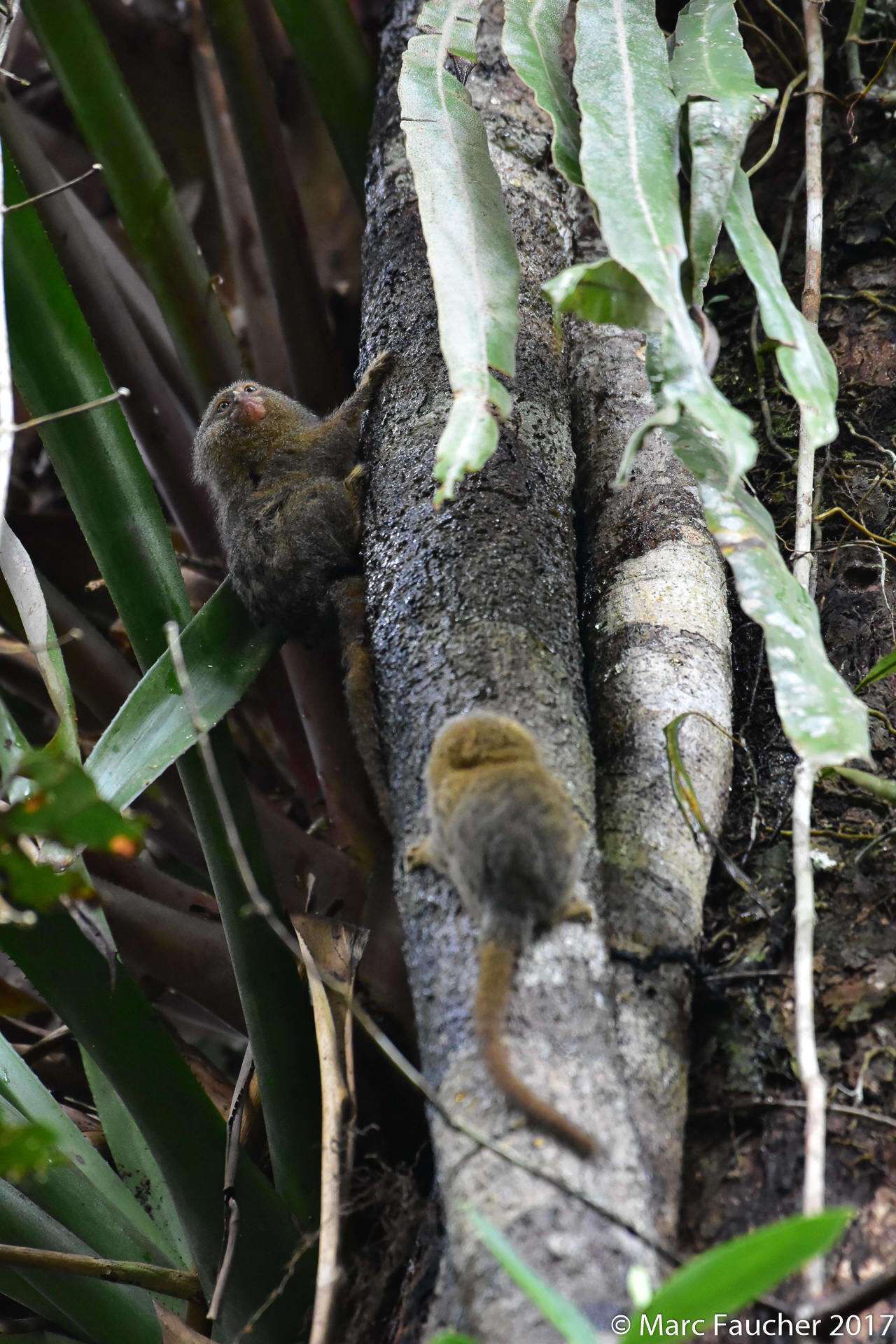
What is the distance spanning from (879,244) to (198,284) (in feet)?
6.48

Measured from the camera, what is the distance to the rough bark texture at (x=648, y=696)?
1.64m

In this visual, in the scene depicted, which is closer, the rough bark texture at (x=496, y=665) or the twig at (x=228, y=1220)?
the rough bark texture at (x=496, y=665)

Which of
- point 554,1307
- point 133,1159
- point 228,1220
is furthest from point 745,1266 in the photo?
point 133,1159

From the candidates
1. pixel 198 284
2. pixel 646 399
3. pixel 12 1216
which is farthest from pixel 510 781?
pixel 198 284

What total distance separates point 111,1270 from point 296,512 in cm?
182

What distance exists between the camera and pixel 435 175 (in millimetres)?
2061

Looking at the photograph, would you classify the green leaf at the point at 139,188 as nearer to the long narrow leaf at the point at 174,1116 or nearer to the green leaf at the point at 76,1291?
the long narrow leaf at the point at 174,1116

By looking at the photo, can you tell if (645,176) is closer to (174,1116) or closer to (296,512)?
(296,512)

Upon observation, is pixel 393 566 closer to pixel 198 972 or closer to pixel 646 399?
pixel 646 399

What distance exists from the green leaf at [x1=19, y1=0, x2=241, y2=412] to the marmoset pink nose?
155mm

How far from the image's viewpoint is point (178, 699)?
210 centimetres

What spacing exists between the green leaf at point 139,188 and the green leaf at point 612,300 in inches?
64.0

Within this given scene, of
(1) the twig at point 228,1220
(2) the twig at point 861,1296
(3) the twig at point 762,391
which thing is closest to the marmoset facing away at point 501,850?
(2) the twig at point 861,1296
